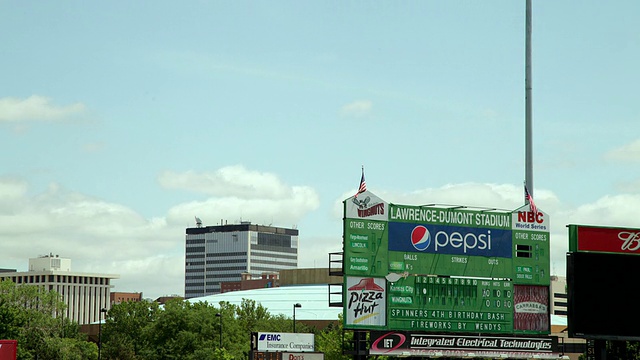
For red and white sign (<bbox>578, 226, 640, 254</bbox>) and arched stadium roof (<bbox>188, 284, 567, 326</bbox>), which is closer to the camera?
red and white sign (<bbox>578, 226, 640, 254</bbox>)

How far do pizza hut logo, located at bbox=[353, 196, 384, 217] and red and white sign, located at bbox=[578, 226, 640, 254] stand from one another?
29.7 feet

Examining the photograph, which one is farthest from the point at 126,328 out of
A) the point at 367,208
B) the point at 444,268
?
the point at 367,208

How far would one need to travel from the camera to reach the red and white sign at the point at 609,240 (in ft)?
148

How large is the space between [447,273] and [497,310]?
9.18ft

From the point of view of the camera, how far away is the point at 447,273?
43.7m

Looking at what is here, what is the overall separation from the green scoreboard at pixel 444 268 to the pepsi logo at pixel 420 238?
0.04 meters

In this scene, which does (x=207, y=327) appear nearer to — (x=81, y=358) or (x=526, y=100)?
(x=81, y=358)

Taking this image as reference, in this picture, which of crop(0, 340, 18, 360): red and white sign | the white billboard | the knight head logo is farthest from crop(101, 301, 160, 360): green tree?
the knight head logo

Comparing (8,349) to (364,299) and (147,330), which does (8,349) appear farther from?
(147,330)

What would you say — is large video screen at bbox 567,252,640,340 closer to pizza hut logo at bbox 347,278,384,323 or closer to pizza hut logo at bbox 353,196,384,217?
pizza hut logo at bbox 347,278,384,323

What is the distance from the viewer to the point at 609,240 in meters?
45.2

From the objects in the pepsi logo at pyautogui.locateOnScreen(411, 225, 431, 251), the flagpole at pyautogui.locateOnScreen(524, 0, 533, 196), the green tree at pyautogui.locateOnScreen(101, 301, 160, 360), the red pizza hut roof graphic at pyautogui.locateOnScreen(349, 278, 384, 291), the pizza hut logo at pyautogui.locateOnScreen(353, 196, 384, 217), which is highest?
the flagpole at pyautogui.locateOnScreen(524, 0, 533, 196)

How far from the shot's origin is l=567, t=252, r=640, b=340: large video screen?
44.2 m

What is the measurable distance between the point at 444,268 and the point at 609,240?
24.8ft
